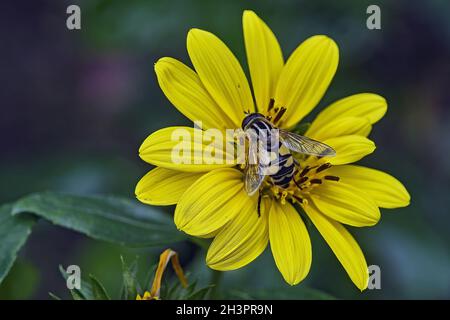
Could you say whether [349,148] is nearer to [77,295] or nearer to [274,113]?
[274,113]

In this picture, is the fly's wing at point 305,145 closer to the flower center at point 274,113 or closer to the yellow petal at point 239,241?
the flower center at point 274,113

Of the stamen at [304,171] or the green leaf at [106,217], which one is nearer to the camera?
the stamen at [304,171]

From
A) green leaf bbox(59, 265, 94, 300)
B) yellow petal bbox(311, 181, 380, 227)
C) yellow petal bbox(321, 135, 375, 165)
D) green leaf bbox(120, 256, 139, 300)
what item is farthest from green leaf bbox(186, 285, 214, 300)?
yellow petal bbox(321, 135, 375, 165)

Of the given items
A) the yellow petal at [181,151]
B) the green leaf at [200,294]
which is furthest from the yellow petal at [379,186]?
the green leaf at [200,294]

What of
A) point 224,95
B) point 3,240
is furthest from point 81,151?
point 224,95

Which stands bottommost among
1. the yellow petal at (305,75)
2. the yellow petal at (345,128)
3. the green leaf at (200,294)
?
the green leaf at (200,294)
